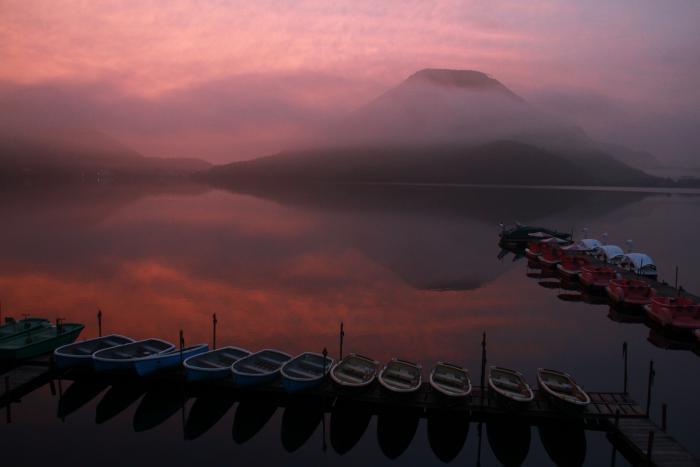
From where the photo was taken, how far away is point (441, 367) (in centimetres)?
2080

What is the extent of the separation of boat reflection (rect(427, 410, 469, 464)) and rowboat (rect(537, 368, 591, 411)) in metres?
3.25

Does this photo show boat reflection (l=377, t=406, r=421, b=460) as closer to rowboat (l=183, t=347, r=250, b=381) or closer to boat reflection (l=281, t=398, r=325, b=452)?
boat reflection (l=281, t=398, r=325, b=452)

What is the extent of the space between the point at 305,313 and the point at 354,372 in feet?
52.3

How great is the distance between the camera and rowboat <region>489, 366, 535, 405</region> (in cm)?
1811

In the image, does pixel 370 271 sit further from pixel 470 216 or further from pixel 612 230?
pixel 470 216

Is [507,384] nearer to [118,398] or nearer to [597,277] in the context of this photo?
[118,398]

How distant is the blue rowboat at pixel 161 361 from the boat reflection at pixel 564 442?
47.8 feet

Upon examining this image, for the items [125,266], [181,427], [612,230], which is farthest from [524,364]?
[612,230]

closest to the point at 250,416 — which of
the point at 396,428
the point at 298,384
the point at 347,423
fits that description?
the point at 298,384

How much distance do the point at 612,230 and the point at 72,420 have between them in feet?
335

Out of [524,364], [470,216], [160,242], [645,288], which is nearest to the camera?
[524,364]

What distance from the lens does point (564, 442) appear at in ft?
59.8

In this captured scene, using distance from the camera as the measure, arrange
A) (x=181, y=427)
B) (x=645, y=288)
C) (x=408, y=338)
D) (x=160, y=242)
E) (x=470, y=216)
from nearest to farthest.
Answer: (x=181, y=427) → (x=408, y=338) → (x=645, y=288) → (x=160, y=242) → (x=470, y=216)

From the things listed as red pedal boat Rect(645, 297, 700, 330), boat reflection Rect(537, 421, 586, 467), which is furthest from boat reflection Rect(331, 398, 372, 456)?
red pedal boat Rect(645, 297, 700, 330)
